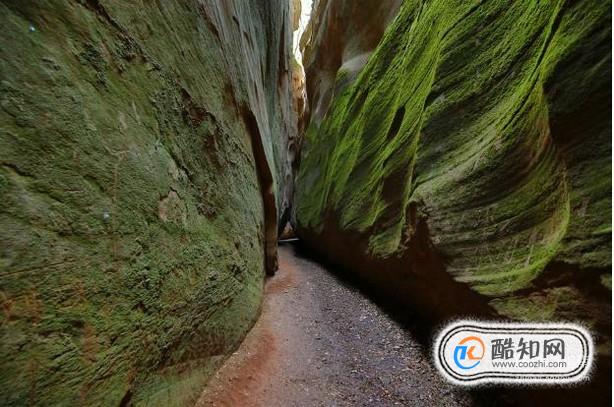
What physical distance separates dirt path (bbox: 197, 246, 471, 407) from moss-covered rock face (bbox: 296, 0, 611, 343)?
0.82 meters

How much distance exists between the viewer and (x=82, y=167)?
77.4 inches

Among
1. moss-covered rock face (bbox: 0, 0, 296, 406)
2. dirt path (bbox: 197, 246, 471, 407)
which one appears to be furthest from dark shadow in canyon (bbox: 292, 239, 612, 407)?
moss-covered rock face (bbox: 0, 0, 296, 406)

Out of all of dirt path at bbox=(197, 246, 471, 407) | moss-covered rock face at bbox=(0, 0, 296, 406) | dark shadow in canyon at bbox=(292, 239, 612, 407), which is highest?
moss-covered rock face at bbox=(0, 0, 296, 406)

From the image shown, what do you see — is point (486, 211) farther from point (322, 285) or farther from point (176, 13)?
point (322, 285)

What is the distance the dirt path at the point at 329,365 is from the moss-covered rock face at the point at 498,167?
2.69 ft

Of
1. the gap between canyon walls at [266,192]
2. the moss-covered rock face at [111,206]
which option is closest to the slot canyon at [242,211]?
the moss-covered rock face at [111,206]

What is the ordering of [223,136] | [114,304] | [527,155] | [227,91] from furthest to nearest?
[227,91]
[223,136]
[527,155]
[114,304]

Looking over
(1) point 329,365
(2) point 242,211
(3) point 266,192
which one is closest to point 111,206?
(2) point 242,211

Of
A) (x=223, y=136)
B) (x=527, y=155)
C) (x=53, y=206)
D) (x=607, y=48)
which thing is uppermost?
(x=607, y=48)

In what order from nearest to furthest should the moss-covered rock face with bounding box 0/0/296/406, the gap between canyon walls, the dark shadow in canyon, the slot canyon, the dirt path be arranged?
the moss-covered rock face with bounding box 0/0/296/406
the slot canyon
the dark shadow in canyon
the dirt path
the gap between canyon walls

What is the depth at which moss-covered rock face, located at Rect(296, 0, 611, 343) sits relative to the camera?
7.27ft

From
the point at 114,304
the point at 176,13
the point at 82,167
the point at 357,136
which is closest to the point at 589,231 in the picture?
the point at 114,304

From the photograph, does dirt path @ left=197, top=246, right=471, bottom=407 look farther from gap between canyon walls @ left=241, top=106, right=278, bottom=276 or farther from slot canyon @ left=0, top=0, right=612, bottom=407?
gap between canyon walls @ left=241, top=106, right=278, bottom=276

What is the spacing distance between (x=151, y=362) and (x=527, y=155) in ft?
14.0
